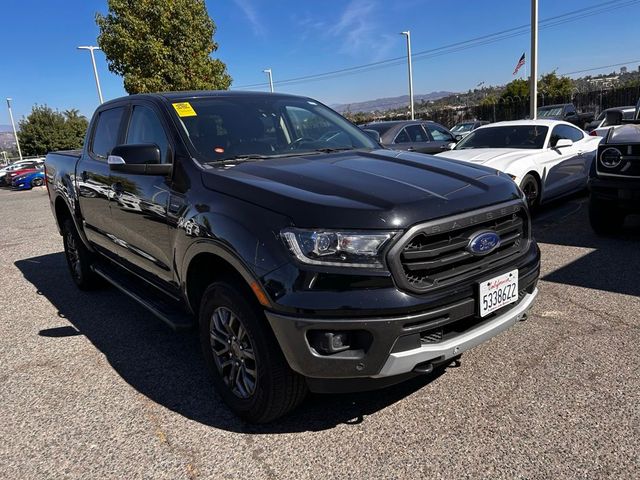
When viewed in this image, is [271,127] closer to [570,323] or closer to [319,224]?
[319,224]

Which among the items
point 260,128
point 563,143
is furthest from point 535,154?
point 260,128

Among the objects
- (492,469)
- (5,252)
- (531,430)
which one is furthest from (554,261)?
(5,252)

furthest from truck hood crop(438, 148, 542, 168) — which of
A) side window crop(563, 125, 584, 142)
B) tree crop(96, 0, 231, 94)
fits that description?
tree crop(96, 0, 231, 94)

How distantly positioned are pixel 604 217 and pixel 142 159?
17.2 feet

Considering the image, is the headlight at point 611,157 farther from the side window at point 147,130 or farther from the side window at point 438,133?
the side window at point 438,133

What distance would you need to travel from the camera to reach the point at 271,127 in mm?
3613

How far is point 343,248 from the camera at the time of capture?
226 centimetres

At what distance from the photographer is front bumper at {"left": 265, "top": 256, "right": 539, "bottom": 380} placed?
7.27 feet

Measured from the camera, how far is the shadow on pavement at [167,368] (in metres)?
2.85

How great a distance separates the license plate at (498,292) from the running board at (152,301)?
1754mm

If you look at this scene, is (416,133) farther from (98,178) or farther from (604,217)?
(98,178)

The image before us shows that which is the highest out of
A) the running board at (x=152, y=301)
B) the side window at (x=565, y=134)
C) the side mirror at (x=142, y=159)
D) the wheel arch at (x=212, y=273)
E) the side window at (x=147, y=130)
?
the side window at (x=147, y=130)

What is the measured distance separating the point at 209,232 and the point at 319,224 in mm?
720

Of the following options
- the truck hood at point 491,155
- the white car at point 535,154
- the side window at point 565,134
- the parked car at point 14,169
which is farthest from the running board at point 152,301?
the parked car at point 14,169
